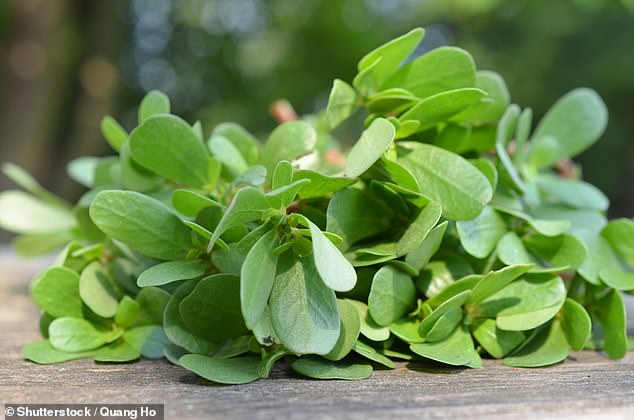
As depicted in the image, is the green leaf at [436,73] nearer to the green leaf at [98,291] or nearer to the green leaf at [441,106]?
the green leaf at [441,106]

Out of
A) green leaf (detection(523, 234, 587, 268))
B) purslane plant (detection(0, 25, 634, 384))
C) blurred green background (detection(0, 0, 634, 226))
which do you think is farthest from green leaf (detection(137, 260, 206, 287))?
blurred green background (detection(0, 0, 634, 226))

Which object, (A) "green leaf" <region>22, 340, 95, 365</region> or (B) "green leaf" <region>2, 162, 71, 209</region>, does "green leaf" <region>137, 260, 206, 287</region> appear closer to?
(A) "green leaf" <region>22, 340, 95, 365</region>

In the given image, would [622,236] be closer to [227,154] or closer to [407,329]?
[407,329]

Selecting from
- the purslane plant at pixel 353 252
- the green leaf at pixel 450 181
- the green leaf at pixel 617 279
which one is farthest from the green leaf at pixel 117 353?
the green leaf at pixel 617 279

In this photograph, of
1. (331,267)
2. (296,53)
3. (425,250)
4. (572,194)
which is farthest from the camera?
(296,53)

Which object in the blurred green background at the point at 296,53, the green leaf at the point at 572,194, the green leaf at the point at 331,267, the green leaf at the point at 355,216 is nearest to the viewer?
the green leaf at the point at 331,267

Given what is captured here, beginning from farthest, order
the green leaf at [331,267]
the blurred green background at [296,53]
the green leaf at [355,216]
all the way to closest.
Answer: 1. the blurred green background at [296,53]
2. the green leaf at [355,216]
3. the green leaf at [331,267]

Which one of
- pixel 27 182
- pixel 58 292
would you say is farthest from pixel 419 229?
pixel 27 182
